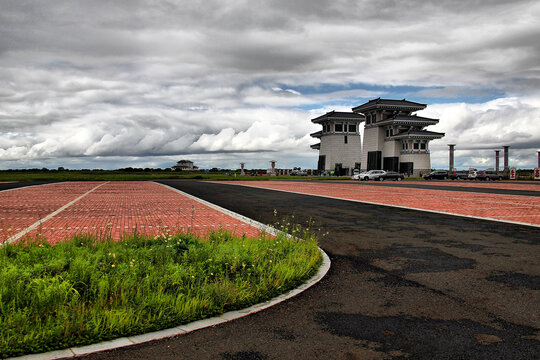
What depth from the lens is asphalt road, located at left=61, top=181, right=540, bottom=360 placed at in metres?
3.41

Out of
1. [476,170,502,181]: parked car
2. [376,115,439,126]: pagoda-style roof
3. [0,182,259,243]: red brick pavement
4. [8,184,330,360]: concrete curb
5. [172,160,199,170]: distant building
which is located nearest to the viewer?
[8,184,330,360]: concrete curb

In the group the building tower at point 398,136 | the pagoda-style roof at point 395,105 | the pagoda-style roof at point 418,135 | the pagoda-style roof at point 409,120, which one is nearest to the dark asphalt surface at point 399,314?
the pagoda-style roof at point 418,135

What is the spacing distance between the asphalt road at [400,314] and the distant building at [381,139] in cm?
5743

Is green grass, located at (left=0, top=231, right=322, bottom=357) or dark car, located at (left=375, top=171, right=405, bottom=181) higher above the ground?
dark car, located at (left=375, top=171, right=405, bottom=181)

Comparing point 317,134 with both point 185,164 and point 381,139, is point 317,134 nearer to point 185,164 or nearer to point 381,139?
point 381,139

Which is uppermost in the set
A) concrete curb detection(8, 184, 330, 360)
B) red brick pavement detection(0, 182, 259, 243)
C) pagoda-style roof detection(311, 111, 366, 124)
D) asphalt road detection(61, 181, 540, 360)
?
pagoda-style roof detection(311, 111, 366, 124)

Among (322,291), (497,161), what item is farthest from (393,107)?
(322,291)

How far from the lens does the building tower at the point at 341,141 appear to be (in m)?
69.0

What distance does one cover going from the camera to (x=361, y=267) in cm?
630

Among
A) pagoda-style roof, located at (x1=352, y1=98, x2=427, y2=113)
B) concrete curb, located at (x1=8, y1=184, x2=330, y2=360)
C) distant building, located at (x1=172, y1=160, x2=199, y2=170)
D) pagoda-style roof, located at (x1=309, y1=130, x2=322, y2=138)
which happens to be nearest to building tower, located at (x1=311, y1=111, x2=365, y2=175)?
pagoda-style roof, located at (x1=309, y1=130, x2=322, y2=138)

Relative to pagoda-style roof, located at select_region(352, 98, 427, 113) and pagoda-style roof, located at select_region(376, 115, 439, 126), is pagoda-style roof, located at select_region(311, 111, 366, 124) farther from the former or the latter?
pagoda-style roof, located at select_region(376, 115, 439, 126)

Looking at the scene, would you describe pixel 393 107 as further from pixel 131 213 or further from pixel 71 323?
pixel 71 323

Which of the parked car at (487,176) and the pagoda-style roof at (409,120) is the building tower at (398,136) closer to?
the pagoda-style roof at (409,120)

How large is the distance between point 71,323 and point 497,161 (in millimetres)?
70641
